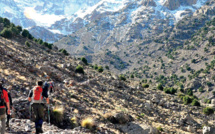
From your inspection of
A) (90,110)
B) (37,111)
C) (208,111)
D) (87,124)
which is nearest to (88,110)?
(90,110)

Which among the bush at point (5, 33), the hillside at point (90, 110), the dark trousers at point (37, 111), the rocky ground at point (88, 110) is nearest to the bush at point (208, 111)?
the hillside at point (90, 110)

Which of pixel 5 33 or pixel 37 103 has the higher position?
pixel 5 33

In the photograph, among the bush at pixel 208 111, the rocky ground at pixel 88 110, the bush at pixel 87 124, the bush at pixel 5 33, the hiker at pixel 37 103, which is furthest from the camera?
the bush at pixel 5 33

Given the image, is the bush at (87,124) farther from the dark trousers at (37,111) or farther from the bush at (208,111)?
the bush at (208,111)

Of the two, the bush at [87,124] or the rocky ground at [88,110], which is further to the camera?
the bush at [87,124]

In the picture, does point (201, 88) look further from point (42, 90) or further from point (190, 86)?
point (42, 90)

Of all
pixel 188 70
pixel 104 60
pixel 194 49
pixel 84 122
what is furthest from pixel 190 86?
pixel 84 122

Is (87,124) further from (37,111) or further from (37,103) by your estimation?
(37,103)

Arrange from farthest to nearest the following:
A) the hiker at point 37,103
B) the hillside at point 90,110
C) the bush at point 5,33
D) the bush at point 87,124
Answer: the bush at point 5,33 → the bush at point 87,124 → the hillside at point 90,110 → the hiker at point 37,103

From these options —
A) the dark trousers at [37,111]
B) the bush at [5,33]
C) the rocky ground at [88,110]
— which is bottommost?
the rocky ground at [88,110]

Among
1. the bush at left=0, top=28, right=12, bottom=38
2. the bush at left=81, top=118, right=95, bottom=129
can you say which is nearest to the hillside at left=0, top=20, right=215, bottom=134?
the bush at left=81, top=118, right=95, bottom=129

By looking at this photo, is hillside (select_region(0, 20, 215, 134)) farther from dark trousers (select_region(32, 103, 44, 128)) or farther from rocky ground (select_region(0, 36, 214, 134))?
dark trousers (select_region(32, 103, 44, 128))

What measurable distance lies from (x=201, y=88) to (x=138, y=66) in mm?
66151

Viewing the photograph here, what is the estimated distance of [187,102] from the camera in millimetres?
29438
